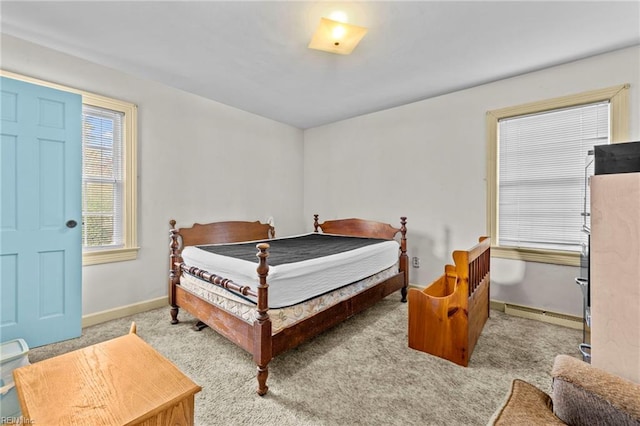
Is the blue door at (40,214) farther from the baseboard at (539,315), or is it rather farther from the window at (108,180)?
the baseboard at (539,315)

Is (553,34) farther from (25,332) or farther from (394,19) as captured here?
(25,332)

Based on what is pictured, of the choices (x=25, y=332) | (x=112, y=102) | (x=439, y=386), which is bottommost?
(x=439, y=386)

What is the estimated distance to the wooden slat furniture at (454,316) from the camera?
2.00m

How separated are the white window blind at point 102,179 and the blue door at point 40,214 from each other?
22 cm

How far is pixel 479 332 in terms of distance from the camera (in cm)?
245

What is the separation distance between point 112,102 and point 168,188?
98cm

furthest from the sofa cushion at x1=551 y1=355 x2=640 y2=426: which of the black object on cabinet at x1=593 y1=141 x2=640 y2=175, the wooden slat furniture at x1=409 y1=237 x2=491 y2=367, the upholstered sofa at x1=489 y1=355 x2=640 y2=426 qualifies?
the wooden slat furniture at x1=409 y1=237 x2=491 y2=367

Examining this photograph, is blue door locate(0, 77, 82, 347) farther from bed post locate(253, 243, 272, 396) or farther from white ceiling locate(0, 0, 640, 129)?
bed post locate(253, 243, 272, 396)

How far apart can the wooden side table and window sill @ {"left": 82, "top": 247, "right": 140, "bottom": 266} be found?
6.05ft

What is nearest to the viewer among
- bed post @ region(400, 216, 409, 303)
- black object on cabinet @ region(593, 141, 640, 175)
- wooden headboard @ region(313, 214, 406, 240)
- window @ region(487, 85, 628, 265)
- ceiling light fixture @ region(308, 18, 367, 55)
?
black object on cabinet @ region(593, 141, 640, 175)

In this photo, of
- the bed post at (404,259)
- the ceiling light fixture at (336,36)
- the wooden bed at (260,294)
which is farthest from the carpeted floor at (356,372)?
the ceiling light fixture at (336,36)

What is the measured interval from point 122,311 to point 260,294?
205 centimetres

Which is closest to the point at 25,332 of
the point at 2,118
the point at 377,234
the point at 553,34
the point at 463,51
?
the point at 2,118

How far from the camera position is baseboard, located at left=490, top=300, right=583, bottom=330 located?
2.65 metres
